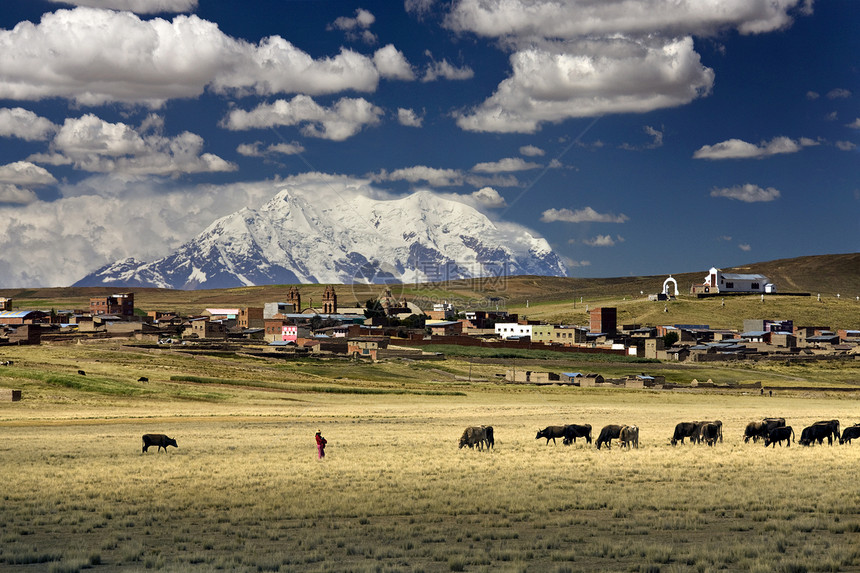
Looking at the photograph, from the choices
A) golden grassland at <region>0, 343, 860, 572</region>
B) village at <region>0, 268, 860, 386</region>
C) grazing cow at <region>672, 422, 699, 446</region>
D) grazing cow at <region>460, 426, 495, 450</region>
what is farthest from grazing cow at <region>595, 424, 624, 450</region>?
village at <region>0, 268, 860, 386</region>

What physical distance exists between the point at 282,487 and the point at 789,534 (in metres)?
15.0

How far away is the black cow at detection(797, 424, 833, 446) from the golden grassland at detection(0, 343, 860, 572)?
0.75 meters

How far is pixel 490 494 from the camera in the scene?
26.8m

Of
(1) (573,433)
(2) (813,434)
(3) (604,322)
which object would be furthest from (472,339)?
(2) (813,434)

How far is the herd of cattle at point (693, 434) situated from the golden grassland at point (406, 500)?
0.73 meters

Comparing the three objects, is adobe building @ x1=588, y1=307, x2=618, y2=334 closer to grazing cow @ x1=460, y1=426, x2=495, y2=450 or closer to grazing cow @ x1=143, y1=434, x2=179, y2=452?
grazing cow @ x1=460, y1=426, x2=495, y2=450

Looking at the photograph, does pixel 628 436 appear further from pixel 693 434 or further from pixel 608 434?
pixel 693 434

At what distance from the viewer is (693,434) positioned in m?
42.2

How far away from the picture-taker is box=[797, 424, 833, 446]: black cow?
41562 mm

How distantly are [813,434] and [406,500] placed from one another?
24708 mm

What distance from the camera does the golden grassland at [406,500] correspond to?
18.8 m

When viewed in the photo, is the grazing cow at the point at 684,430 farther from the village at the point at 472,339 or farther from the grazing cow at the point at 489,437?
the village at the point at 472,339

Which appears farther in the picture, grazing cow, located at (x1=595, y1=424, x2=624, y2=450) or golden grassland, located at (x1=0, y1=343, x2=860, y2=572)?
grazing cow, located at (x1=595, y1=424, x2=624, y2=450)

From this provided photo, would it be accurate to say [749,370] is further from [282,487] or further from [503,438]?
[282,487]
